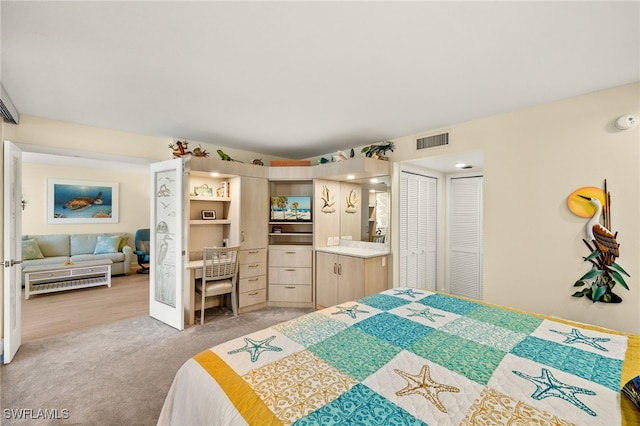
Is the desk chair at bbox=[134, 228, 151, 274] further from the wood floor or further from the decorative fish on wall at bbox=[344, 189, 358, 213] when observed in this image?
the decorative fish on wall at bbox=[344, 189, 358, 213]

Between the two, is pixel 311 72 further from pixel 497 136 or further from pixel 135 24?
pixel 497 136

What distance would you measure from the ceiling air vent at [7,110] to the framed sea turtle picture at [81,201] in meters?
4.13

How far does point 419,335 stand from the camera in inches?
62.1

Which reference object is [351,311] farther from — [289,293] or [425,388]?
[289,293]

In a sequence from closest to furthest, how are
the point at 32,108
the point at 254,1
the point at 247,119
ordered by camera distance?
1. the point at 254,1
2. the point at 32,108
3. the point at 247,119

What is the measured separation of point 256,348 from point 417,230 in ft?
11.0

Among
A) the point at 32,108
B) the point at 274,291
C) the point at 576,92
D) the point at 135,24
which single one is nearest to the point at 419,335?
the point at 135,24

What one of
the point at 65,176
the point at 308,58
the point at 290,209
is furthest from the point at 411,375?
the point at 65,176

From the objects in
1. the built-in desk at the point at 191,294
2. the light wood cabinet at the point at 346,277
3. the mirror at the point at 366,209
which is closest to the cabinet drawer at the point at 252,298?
the built-in desk at the point at 191,294

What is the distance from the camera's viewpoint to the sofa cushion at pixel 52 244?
5645 millimetres

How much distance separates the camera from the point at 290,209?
4508 millimetres

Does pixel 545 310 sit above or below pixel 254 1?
below

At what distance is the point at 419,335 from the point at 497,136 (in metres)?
2.40

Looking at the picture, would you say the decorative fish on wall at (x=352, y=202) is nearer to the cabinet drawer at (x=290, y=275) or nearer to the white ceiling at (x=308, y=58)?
the cabinet drawer at (x=290, y=275)
